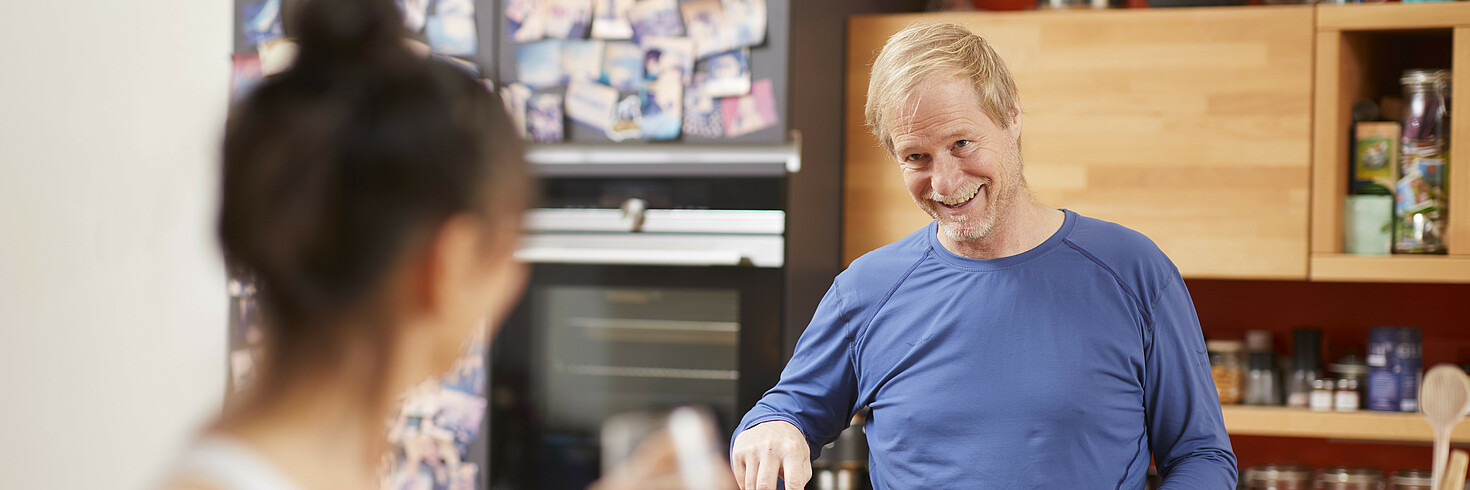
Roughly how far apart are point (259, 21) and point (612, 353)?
1074mm

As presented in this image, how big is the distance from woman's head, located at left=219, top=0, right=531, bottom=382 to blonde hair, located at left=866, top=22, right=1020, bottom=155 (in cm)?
76

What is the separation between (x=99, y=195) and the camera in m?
1.55

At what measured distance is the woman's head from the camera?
0.54 m

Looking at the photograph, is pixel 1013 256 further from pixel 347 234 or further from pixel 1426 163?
pixel 1426 163

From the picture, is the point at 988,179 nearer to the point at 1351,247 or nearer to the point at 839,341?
the point at 839,341

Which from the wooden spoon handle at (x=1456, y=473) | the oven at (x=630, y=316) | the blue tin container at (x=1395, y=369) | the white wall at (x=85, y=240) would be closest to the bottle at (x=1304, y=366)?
the blue tin container at (x=1395, y=369)

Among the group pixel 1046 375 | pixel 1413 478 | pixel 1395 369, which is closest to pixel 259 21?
pixel 1046 375

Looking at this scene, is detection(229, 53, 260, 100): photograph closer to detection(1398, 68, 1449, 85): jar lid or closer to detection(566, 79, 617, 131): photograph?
detection(566, 79, 617, 131): photograph

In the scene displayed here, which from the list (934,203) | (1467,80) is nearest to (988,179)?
(934,203)

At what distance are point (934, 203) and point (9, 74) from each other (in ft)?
3.62

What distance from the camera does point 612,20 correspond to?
7.16 feet

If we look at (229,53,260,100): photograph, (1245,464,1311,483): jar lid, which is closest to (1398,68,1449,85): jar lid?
(1245,464,1311,483): jar lid

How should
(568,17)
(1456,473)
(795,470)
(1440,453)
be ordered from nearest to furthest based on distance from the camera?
(795,470) → (1456,473) → (1440,453) → (568,17)

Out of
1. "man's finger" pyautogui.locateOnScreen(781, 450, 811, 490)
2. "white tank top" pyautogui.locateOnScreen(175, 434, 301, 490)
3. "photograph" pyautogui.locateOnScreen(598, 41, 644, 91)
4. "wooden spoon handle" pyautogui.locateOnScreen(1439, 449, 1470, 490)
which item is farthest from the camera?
"photograph" pyautogui.locateOnScreen(598, 41, 644, 91)
